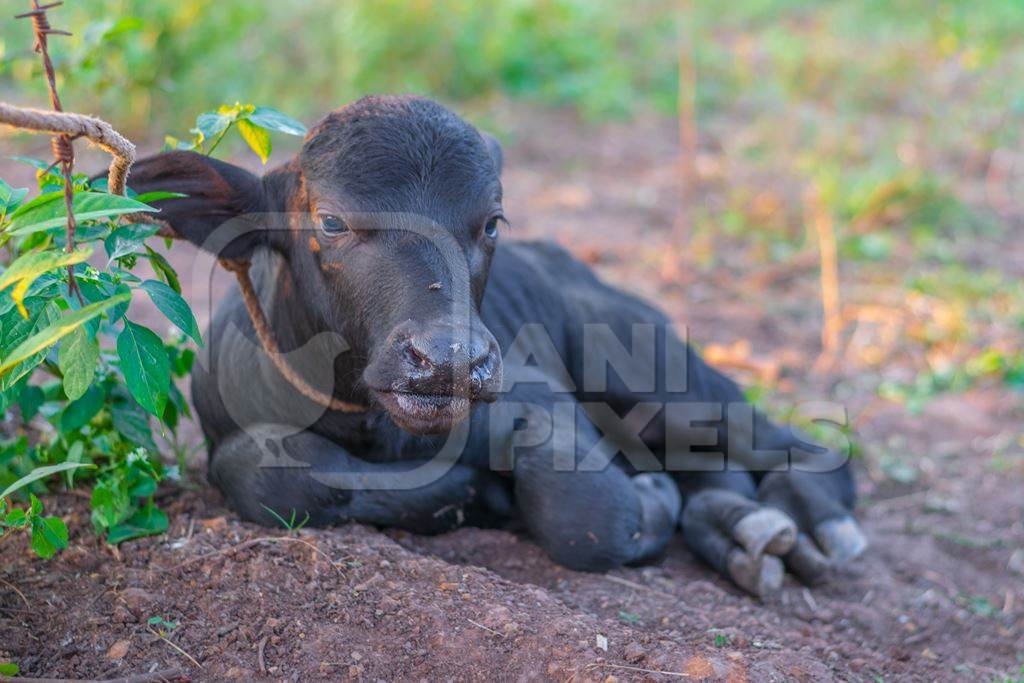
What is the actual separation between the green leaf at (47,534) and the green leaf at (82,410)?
1.80 feet

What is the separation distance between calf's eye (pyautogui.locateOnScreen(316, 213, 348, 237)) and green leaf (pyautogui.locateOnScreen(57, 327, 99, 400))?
3.10 ft

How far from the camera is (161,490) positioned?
392 centimetres

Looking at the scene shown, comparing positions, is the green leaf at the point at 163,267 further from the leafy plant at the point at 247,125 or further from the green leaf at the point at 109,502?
the green leaf at the point at 109,502

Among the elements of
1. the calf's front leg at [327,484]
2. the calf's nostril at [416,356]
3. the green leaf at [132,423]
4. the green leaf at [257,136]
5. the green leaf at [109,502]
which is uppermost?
the green leaf at [257,136]

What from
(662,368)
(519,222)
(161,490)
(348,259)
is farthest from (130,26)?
(519,222)

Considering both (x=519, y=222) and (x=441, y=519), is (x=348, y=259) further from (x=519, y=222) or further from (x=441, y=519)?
(x=519, y=222)

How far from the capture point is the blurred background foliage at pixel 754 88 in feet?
25.5

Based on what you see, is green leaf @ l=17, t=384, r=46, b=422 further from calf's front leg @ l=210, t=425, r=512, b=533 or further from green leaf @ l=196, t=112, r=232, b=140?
green leaf @ l=196, t=112, r=232, b=140

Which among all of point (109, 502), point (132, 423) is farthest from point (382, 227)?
point (109, 502)

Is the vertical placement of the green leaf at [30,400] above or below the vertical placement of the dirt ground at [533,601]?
above

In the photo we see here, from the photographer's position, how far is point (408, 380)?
3.19 metres

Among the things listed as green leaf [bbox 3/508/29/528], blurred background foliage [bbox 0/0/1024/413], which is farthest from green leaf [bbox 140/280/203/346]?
blurred background foliage [bbox 0/0/1024/413]

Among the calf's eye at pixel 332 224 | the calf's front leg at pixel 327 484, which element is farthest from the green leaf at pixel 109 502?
the calf's eye at pixel 332 224

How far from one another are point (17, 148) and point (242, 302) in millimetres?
4843
